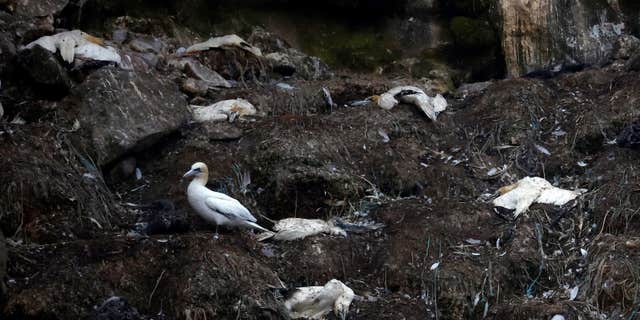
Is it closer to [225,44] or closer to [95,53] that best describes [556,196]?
[225,44]

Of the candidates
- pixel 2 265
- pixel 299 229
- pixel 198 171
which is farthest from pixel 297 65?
pixel 2 265

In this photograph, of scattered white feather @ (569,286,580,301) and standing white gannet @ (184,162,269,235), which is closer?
scattered white feather @ (569,286,580,301)

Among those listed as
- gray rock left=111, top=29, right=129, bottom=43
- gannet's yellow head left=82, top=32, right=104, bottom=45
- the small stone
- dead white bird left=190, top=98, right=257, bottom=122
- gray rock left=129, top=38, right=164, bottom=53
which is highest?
gannet's yellow head left=82, top=32, right=104, bottom=45

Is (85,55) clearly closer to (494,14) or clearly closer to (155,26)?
(155,26)

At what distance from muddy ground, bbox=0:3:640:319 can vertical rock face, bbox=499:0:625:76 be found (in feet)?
3.79

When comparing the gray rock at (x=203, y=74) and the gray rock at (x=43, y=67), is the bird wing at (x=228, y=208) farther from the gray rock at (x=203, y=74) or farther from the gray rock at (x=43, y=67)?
the gray rock at (x=203, y=74)

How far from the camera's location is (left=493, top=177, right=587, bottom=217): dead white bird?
8.77 meters

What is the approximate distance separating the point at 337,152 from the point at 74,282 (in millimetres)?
3167

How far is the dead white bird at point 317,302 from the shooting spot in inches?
293

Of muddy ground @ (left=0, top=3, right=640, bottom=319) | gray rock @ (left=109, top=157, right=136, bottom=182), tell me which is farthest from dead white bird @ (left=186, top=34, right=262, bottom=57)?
gray rock @ (left=109, top=157, right=136, bottom=182)

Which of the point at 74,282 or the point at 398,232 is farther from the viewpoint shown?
the point at 398,232

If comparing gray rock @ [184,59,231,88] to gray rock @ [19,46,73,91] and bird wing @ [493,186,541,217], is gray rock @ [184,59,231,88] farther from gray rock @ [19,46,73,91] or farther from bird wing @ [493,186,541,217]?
bird wing @ [493,186,541,217]

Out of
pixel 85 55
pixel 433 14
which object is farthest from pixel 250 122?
pixel 433 14

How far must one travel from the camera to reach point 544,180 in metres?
9.12
